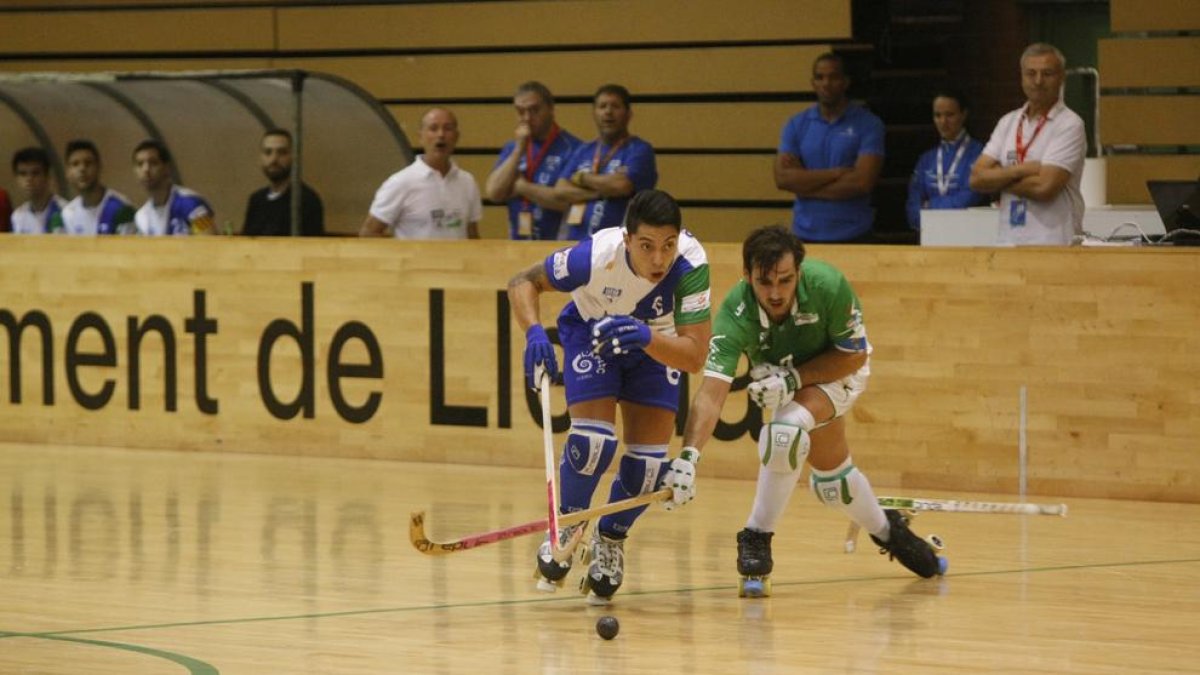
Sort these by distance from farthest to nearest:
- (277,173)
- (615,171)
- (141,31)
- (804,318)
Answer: (141,31)
(277,173)
(615,171)
(804,318)

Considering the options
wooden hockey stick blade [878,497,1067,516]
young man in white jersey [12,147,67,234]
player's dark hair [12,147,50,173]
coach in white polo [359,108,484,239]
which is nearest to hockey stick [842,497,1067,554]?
wooden hockey stick blade [878,497,1067,516]

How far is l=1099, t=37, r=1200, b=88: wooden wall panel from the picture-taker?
15.0 meters

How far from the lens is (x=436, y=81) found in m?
18.8

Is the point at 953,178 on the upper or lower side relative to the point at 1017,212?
upper

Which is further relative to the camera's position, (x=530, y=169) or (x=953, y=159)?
(x=530, y=169)

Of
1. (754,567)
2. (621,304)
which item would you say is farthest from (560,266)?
(754,567)

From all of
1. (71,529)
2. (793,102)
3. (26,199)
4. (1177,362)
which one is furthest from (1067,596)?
(26,199)

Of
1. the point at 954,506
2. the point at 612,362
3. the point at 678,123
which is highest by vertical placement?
the point at 678,123

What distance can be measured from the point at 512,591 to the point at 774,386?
144 centimetres

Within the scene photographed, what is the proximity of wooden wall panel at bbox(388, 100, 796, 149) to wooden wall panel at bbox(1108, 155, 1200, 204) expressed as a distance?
9.23ft

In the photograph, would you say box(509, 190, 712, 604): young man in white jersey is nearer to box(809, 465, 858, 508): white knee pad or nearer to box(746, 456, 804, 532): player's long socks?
box(746, 456, 804, 532): player's long socks

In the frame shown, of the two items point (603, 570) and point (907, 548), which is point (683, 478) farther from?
point (907, 548)

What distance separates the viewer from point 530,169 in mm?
14000

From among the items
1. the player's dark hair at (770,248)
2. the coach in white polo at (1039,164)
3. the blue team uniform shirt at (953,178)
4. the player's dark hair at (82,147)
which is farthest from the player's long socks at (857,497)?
the player's dark hair at (82,147)
